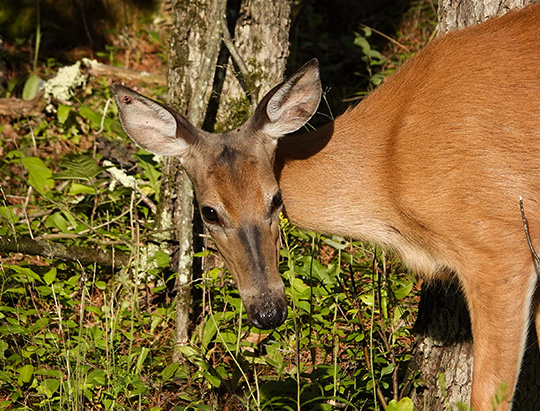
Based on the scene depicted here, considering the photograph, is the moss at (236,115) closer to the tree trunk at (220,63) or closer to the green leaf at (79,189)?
the tree trunk at (220,63)

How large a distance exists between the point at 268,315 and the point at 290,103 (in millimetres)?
1225

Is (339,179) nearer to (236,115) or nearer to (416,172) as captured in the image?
(416,172)

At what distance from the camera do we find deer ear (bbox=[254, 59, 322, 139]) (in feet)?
14.3

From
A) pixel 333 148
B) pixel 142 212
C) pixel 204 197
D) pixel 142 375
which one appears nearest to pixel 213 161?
pixel 204 197

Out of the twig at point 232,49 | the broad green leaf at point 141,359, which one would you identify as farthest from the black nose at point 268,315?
the twig at point 232,49

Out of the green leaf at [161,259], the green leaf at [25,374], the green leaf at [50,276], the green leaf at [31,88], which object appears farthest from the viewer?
the green leaf at [31,88]

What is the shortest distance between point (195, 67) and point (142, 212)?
118 cm

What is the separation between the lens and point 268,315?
3977mm

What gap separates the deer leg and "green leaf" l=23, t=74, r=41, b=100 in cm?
456

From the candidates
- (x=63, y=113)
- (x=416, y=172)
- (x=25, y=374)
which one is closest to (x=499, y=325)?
(x=416, y=172)

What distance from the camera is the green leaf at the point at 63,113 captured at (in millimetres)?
6738

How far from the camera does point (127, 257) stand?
5.44 meters

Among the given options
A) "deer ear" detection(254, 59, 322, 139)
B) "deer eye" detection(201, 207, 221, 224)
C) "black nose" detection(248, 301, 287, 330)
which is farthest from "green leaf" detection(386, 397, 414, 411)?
"deer ear" detection(254, 59, 322, 139)

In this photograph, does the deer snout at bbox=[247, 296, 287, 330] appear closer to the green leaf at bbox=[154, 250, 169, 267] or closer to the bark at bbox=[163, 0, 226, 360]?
the bark at bbox=[163, 0, 226, 360]
